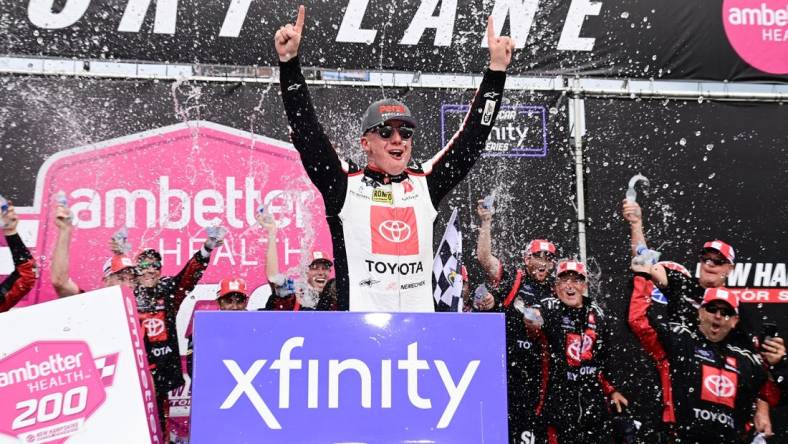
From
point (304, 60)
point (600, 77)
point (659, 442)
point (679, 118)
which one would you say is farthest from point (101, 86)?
point (659, 442)

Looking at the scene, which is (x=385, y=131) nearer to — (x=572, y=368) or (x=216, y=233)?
(x=216, y=233)

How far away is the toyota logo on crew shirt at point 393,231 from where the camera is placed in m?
3.71

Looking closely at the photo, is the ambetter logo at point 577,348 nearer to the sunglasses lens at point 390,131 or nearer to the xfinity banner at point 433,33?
the xfinity banner at point 433,33

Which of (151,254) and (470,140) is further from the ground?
(470,140)

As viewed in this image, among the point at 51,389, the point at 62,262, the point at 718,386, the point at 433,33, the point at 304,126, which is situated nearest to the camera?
the point at 51,389

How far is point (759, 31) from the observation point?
7004mm

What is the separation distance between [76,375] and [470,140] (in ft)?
6.60

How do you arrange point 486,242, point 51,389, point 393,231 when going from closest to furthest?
point 51,389, point 393,231, point 486,242

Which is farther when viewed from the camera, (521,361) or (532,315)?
(521,361)

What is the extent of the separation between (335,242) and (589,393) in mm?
3178

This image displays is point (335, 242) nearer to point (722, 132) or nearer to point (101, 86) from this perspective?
point (101, 86)

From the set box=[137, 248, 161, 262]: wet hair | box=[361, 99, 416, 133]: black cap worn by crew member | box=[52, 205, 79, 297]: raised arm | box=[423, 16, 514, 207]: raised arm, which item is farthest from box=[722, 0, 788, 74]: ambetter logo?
box=[52, 205, 79, 297]: raised arm

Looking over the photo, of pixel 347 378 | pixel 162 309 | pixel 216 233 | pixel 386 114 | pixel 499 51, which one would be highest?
pixel 499 51

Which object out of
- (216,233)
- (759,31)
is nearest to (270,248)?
(216,233)
